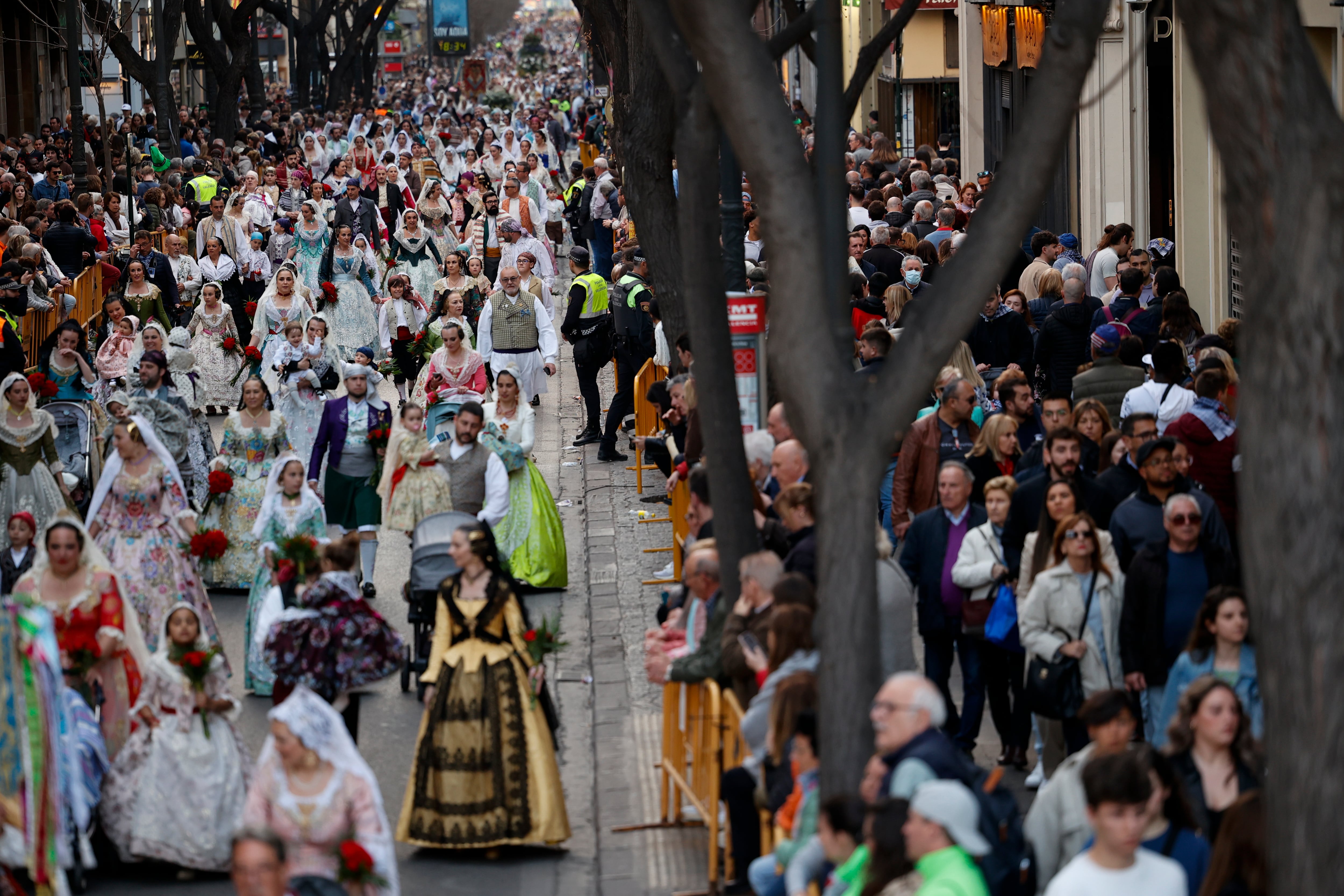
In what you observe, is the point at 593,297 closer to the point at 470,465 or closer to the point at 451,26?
the point at 470,465

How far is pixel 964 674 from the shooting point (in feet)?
32.3

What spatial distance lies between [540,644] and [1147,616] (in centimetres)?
271

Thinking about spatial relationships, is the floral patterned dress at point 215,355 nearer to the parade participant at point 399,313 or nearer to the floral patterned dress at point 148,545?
the parade participant at point 399,313

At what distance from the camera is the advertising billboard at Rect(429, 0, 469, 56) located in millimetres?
98812

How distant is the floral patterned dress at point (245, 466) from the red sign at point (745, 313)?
360 cm

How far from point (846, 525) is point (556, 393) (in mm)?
15964

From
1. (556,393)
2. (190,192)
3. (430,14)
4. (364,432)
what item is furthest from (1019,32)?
(430,14)

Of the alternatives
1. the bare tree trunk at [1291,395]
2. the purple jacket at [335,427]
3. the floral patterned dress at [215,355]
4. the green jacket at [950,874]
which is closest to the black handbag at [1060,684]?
the green jacket at [950,874]

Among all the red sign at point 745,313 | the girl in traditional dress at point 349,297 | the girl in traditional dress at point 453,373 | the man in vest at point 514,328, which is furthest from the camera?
the girl in traditional dress at point 349,297

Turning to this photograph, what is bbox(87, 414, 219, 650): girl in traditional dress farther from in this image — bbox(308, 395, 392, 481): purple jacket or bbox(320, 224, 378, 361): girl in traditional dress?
bbox(320, 224, 378, 361): girl in traditional dress

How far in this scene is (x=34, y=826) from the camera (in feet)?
26.8

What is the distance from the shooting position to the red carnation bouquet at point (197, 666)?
886 cm

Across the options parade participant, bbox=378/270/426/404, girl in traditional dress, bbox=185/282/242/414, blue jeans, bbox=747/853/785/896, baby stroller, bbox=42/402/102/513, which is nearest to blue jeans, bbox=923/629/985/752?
blue jeans, bbox=747/853/785/896

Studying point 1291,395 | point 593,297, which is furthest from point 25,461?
point 1291,395
